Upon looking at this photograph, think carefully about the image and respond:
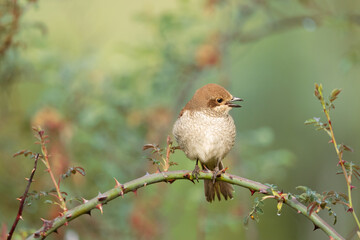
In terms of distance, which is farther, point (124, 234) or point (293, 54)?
point (293, 54)

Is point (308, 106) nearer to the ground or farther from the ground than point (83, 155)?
farther from the ground

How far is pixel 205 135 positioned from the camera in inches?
123

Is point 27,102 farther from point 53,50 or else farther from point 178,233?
point 178,233

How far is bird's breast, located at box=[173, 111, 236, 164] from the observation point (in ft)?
10.2

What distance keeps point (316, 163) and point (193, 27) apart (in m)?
2.28

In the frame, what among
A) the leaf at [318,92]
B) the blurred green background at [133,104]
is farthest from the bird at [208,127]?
the leaf at [318,92]

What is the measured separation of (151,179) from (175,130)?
1.47m

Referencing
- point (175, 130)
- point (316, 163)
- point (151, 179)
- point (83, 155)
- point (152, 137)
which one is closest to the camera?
point (151, 179)

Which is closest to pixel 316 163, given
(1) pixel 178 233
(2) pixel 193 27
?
(1) pixel 178 233

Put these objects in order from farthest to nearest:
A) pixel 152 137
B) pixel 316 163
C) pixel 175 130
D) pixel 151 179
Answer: pixel 316 163
pixel 152 137
pixel 175 130
pixel 151 179

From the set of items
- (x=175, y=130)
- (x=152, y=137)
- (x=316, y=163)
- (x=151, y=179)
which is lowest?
(x=151, y=179)

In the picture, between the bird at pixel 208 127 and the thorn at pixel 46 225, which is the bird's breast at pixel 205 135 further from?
the thorn at pixel 46 225

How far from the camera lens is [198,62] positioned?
440 cm

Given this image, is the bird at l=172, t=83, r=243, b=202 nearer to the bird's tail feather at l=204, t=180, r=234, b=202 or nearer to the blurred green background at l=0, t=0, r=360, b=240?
the bird's tail feather at l=204, t=180, r=234, b=202
